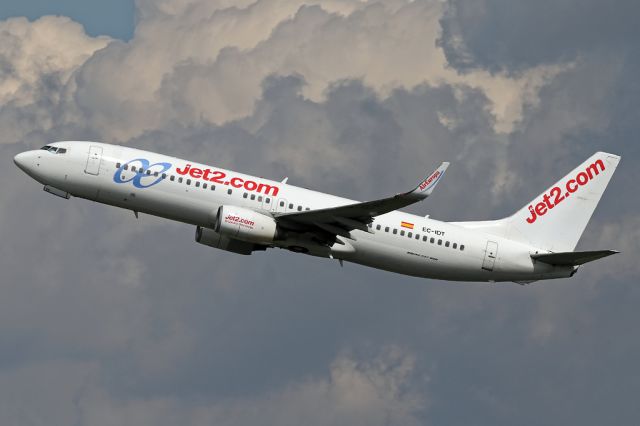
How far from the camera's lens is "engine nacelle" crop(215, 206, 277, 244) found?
256ft

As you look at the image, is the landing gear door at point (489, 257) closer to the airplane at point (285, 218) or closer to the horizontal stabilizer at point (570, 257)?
the airplane at point (285, 218)

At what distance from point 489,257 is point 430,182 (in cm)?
1406

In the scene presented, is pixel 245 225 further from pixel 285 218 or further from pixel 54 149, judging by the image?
pixel 54 149

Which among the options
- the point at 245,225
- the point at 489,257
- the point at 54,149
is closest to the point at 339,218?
the point at 245,225

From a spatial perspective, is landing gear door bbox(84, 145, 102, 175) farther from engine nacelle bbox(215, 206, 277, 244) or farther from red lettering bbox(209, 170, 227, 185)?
engine nacelle bbox(215, 206, 277, 244)

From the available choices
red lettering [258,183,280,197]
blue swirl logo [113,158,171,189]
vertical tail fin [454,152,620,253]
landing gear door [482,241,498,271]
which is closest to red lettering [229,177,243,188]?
red lettering [258,183,280,197]

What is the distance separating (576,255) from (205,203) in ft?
74.9

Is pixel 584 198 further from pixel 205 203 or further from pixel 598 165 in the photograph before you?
pixel 205 203

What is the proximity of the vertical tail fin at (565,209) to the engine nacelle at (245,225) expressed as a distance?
696 inches

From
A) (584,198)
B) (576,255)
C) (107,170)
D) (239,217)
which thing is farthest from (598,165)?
(107,170)

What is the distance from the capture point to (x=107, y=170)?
79.2 metres

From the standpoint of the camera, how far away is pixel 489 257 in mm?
85312

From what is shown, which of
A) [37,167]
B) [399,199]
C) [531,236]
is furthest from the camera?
[531,236]

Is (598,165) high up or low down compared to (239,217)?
up
